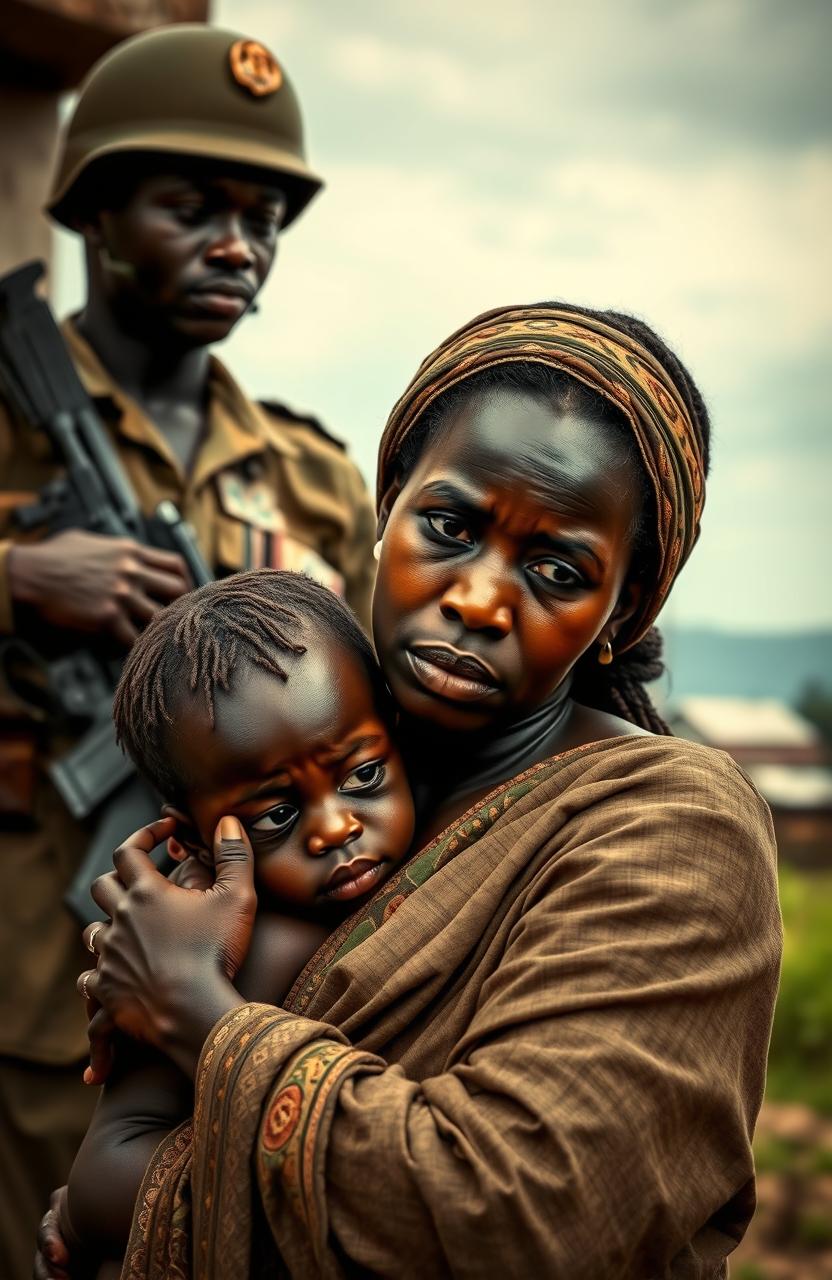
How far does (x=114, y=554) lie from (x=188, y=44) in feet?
4.18

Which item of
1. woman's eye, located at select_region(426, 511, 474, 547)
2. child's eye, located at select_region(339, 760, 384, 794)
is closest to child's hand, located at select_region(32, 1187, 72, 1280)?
child's eye, located at select_region(339, 760, 384, 794)

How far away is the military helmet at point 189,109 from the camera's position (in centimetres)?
337

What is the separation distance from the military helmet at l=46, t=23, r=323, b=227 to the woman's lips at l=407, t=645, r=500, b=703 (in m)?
2.07

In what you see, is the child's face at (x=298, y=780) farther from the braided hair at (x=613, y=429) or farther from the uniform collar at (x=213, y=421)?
the uniform collar at (x=213, y=421)

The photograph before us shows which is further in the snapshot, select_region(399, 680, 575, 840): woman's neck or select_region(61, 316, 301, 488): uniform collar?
select_region(61, 316, 301, 488): uniform collar

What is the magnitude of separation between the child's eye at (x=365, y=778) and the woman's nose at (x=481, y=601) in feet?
0.67

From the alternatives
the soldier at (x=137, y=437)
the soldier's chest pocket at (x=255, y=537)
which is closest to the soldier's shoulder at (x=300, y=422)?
the soldier at (x=137, y=437)

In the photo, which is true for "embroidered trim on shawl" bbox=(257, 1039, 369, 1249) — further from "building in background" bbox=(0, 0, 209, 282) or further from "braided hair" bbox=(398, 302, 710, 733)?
"building in background" bbox=(0, 0, 209, 282)

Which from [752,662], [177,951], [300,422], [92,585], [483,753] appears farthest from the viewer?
[752,662]

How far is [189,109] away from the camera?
3.40m

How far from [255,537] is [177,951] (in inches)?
82.2

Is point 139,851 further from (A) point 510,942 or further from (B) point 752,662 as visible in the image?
(B) point 752,662

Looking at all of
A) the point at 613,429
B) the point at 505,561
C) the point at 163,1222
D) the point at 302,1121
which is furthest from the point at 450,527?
the point at 163,1222

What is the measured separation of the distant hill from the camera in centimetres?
809
